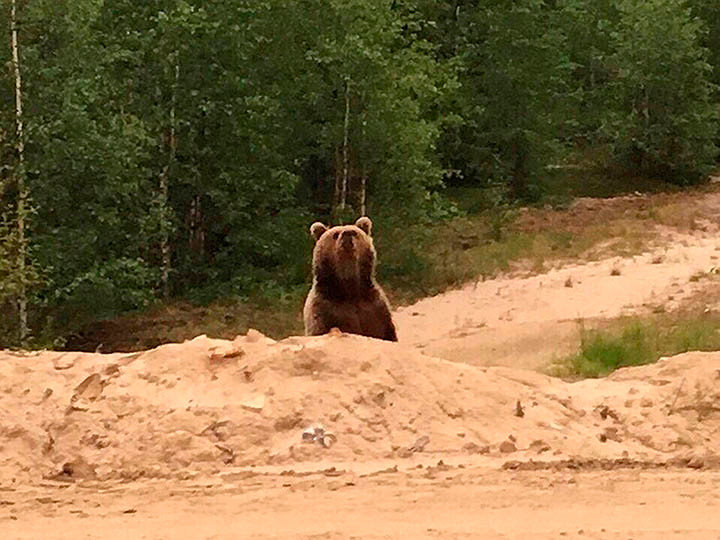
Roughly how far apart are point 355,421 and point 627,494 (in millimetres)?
1658

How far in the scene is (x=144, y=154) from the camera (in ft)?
67.6

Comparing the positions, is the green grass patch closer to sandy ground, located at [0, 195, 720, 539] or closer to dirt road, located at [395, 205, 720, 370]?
dirt road, located at [395, 205, 720, 370]

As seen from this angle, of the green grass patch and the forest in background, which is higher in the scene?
the forest in background

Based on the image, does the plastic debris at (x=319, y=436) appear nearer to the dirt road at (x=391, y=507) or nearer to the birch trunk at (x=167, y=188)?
the dirt road at (x=391, y=507)

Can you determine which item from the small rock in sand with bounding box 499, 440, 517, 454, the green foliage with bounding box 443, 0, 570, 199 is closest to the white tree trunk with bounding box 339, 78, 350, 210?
the green foliage with bounding box 443, 0, 570, 199

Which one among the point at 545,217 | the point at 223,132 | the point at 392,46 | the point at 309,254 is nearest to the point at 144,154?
the point at 223,132

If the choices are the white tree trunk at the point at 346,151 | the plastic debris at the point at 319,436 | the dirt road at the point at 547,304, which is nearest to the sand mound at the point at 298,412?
the plastic debris at the point at 319,436

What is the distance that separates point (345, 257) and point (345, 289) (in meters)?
0.29

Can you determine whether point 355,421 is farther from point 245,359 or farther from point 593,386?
point 593,386

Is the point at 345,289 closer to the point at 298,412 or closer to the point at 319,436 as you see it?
the point at 298,412

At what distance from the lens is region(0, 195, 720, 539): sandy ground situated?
521cm

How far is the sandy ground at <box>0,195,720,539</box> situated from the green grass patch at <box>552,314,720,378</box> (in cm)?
399

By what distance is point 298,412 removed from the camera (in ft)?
22.0

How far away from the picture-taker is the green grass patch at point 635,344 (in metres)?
12.6
